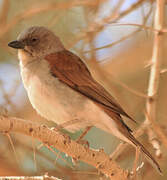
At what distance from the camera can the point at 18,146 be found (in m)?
5.33

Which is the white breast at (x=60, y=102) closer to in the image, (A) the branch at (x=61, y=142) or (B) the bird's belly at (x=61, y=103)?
(B) the bird's belly at (x=61, y=103)

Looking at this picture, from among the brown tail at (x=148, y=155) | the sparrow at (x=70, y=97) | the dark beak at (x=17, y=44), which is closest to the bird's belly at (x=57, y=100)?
the sparrow at (x=70, y=97)

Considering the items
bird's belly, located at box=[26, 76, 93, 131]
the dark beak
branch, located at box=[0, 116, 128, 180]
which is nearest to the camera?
branch, located at box=[0, 116, 128, 180]

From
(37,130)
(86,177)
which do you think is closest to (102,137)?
(86,177)

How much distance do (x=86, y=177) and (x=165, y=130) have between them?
127cm

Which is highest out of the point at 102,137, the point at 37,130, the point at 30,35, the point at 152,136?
the point at 30,35

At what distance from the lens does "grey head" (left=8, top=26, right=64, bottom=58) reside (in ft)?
15.8

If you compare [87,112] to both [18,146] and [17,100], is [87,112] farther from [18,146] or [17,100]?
[17,100]

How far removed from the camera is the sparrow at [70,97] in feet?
13.6

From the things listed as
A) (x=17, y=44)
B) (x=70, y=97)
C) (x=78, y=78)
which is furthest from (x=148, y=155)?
(x=17, y=44)

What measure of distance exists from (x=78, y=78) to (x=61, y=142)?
1.33 metres

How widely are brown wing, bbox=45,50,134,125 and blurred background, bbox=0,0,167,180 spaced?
180 millimetres

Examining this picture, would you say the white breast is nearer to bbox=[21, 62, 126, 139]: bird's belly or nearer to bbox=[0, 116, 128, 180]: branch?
bbox=[21, 62, 126, 139]: bird's belly

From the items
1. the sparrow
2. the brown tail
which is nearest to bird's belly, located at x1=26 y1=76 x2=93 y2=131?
the sparrow
